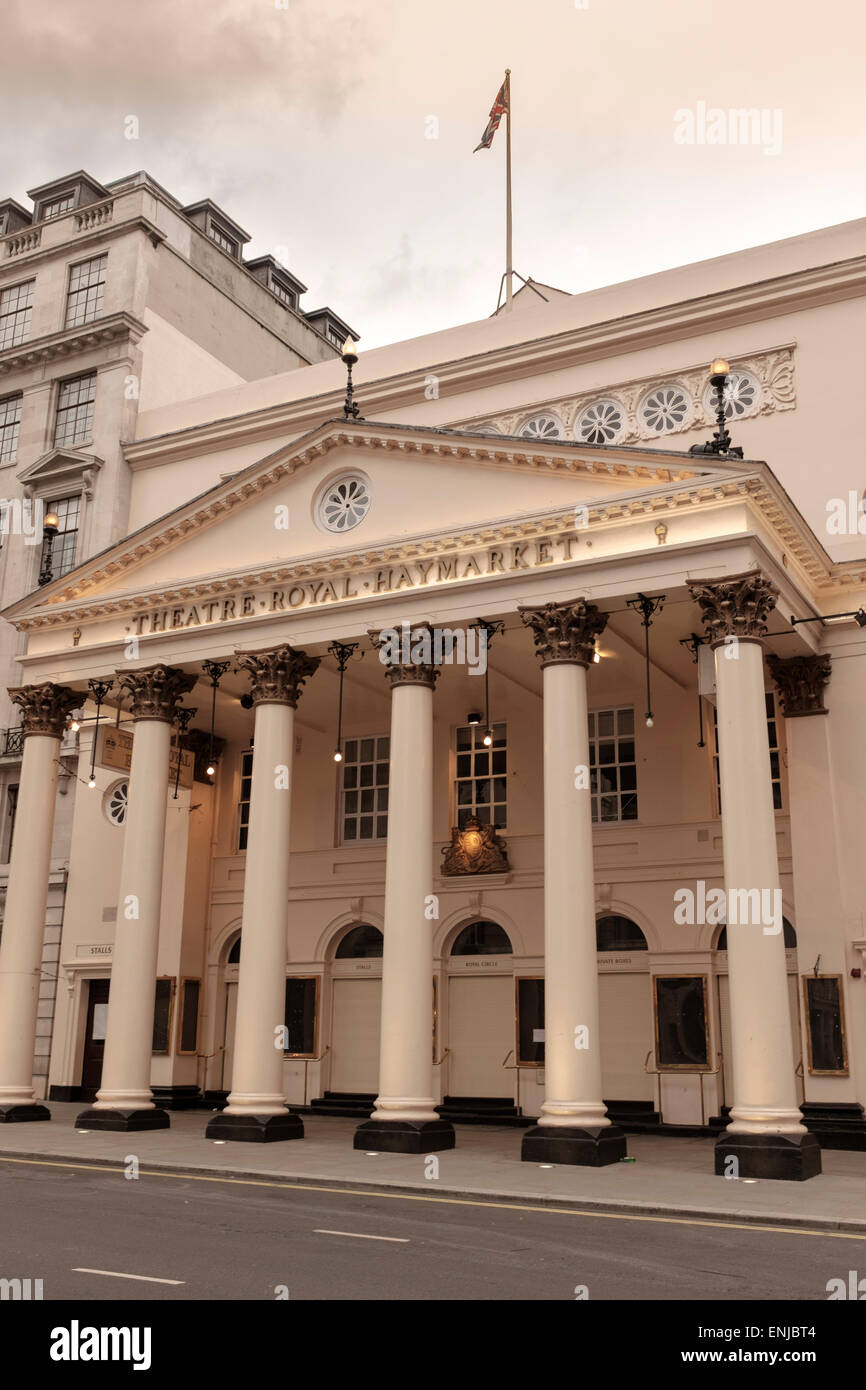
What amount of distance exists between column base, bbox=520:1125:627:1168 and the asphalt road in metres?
2.97

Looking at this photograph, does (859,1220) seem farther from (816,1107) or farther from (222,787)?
(222,787)

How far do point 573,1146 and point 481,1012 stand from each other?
8431mm

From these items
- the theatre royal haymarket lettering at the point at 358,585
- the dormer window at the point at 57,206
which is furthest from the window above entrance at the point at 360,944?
the dormer window at the point at 57,206

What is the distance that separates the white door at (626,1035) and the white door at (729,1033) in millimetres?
1362

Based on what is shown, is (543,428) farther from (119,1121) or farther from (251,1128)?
(119,1121)

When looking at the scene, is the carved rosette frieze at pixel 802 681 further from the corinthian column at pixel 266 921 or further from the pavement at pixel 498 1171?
the corinthian column at pixel 266 921

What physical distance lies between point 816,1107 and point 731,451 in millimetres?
10356

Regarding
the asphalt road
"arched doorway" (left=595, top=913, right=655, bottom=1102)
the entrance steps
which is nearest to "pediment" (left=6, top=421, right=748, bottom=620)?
"arched doorway" (left=595, top=913, right=655, bottom=1102)

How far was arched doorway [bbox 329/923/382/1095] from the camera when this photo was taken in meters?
25.7

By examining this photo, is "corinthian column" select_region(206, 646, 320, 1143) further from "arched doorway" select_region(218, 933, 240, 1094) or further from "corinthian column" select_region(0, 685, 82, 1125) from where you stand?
"arched doorway" select_region(218, 933, 240, 1094)

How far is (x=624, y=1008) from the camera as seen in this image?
2327cm

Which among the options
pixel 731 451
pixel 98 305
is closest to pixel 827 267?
pixel 731 451

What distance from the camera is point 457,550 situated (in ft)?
65.3

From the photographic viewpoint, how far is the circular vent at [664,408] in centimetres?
2486
